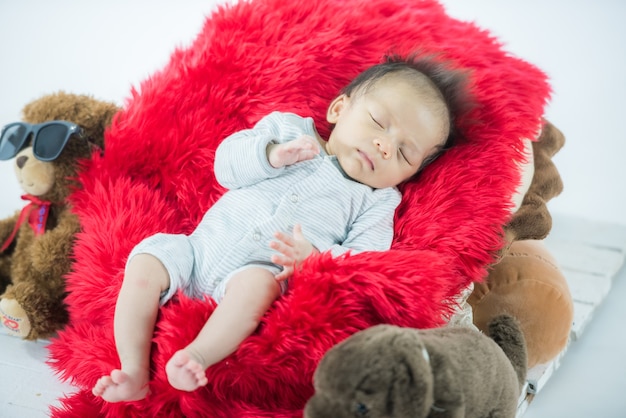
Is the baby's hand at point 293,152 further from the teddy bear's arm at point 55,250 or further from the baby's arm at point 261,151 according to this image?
the teddy bear's arm at point 55,250

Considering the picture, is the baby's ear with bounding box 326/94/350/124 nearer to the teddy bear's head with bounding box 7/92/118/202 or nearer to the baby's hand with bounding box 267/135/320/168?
the baby's hand with bounding box 267/135/320/168

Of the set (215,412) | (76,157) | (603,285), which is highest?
(76,157)

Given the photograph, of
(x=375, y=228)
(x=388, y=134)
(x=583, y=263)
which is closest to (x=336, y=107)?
(x=388, y=134)

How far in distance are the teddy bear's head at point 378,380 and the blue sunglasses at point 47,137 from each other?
0.97 metres

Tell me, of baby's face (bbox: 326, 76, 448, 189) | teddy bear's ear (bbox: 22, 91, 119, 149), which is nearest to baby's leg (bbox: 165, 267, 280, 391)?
baby's face (bbox: 326, 76, 448, 189)

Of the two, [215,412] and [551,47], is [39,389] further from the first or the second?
[551,47]

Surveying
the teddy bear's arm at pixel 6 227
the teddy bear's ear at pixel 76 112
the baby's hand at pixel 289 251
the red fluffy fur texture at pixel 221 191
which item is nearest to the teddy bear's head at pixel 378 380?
the red fluffy fur texture at pixel 221 191

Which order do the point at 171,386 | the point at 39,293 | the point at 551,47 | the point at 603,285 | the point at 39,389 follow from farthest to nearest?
the point at 551,47 < the point at 603,285 < the point at 39,293 < the point at 39,389 < the point at 171,386

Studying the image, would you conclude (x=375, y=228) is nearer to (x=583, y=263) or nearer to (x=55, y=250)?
(x=55, y=250)

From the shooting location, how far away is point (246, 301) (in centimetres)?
118

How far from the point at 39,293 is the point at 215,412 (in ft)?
2.02

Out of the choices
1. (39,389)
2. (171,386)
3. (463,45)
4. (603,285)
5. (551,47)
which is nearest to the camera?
(171,386)

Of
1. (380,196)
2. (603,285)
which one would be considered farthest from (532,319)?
(603,285)

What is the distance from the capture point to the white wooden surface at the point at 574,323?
137cm
